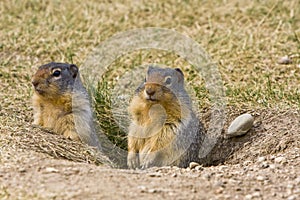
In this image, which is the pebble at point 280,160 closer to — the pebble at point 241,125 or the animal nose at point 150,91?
the pebble at point 241,125

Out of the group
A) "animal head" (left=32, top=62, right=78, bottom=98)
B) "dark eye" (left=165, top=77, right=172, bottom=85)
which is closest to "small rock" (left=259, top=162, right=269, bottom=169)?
"dark eye" (left=165, top=77, right=172, bottom=85)

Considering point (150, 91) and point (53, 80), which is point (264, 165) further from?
point (53, 80)

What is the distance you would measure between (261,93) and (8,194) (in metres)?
3.19

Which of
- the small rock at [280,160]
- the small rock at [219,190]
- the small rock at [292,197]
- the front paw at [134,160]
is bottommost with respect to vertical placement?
the front paw at [134,160]

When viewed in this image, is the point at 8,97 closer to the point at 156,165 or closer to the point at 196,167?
the point at 156,165

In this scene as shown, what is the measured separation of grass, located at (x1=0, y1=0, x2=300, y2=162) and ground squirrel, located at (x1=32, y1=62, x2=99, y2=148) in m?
0.28

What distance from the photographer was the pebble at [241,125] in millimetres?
5898

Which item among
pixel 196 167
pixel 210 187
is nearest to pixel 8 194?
pixel 210 187

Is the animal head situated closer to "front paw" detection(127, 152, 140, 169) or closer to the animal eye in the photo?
"front paw" detection(127, 152, 140, 169)

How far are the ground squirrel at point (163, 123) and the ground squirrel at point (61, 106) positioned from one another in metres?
0.39

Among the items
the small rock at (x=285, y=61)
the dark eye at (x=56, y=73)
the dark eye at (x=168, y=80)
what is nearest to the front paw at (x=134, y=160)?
the dark eye at (x=168, y=80)

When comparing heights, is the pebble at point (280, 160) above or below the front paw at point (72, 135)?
below

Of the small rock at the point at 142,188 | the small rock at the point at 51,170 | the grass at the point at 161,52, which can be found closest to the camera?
the small rock at the point at 142,188

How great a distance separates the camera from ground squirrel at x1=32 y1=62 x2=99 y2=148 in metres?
5.73
